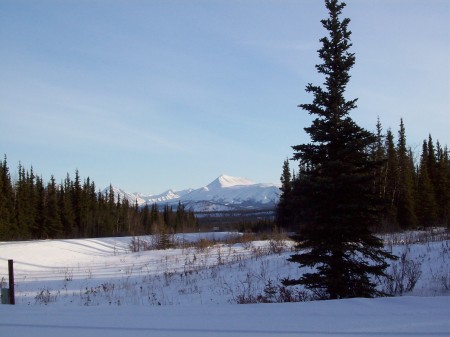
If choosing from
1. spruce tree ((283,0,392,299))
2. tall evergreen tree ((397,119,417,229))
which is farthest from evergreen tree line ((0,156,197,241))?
spruce tree ((283,0,392,299))

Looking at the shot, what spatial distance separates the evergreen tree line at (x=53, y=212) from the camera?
52750 millimetres

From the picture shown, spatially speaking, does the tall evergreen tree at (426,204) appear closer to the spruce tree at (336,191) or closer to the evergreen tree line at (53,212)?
the evergreen tree line at (53,212)

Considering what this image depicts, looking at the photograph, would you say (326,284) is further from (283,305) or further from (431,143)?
(431,143)

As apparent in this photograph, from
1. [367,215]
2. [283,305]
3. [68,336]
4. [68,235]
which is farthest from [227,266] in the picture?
[68,235]

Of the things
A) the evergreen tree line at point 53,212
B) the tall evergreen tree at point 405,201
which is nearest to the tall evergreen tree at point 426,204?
the tall evergreen tree at point 405,201

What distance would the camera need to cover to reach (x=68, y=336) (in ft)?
14.4

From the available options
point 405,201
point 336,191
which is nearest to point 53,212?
point 405,201

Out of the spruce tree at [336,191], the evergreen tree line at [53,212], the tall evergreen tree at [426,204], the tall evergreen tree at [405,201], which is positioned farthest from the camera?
the evergreen tree line at [53,212]

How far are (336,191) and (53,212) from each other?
57.6 m

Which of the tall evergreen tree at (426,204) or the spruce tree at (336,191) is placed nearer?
the spruce tree at (336,191)

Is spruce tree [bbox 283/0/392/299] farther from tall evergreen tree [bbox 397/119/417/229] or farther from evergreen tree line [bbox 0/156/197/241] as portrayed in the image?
evergreen tree line [bbox 0/156/197/241]

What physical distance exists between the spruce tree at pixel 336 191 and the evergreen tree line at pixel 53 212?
4074cm

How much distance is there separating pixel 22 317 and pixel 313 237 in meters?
5.56

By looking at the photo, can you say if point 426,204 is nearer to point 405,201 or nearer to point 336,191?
point 405,201
